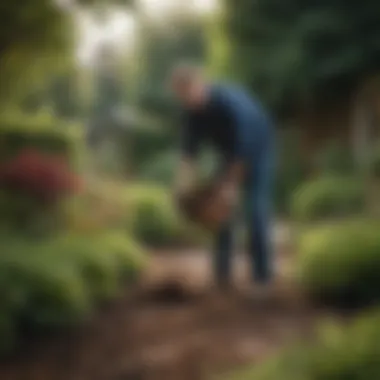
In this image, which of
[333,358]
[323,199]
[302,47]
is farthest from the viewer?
[302,47]

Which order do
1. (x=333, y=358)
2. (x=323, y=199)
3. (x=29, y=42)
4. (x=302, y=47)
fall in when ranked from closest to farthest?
(x=333, y=358), (x=323, y=199), (x=302, y=47), (x=29, y=42)

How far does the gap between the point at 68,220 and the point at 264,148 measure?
0.47 m

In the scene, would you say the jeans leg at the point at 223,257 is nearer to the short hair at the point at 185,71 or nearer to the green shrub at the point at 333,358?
the green shrub at the point at 333,358

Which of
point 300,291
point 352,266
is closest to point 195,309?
point 300,291

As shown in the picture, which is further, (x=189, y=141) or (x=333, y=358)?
(x=189, y=141)

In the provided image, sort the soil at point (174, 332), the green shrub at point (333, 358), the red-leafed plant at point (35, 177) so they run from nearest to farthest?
the green shrub at point (333, 358) → the soil at point (174, 332) → the red-leafed plant at point (35, 177)

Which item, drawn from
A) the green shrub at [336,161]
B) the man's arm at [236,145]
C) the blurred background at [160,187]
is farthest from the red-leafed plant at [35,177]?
the green shrub at [336,161]

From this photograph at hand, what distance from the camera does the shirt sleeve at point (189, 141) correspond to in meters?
2.02

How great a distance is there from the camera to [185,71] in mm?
1997

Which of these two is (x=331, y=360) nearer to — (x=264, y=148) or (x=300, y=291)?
(x=300, y=291)

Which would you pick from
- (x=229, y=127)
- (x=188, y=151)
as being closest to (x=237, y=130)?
(x=229, y=127)

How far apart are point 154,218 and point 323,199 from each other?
37 cm

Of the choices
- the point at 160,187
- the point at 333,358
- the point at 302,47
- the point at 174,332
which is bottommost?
the point at 333,358

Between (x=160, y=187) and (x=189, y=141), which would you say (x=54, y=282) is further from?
(x=189, y=141)
